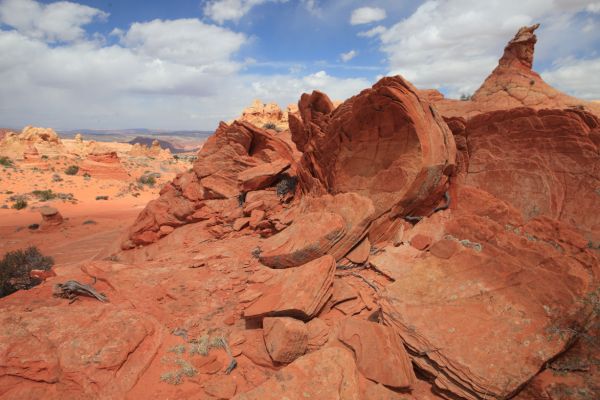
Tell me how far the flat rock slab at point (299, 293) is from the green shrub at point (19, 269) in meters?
7.80

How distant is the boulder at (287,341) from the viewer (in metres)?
4.28

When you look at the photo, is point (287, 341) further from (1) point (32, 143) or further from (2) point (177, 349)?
(1) point (32, 143)

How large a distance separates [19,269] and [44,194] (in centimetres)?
1915

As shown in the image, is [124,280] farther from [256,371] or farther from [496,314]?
[496,314]

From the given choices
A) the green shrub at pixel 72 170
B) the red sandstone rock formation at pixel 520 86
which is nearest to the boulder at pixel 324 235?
the red sandstone rock formation at pixel 520 86

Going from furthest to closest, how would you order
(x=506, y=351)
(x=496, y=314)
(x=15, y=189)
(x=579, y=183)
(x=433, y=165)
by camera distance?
(x=15, y=189) → (x=433, y=165) → (x=579, y=183) → (x=496, y=314) → (x=506, y=351)

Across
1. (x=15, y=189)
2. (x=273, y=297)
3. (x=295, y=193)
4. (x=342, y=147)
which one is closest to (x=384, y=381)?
(x=273, y=297)

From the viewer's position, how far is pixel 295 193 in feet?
34.4

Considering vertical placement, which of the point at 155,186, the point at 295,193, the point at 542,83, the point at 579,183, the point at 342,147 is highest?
the point at 542,83

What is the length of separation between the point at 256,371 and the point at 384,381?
70.2 inches

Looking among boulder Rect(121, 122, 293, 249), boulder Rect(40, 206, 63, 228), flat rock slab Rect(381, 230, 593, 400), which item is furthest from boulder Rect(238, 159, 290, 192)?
boulder Rect(40, 206, 63, 228)

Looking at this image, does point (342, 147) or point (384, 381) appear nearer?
point (384, 381)

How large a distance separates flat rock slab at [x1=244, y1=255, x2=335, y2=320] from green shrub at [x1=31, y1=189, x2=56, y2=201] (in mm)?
27323

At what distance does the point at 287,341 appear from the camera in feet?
14.1
